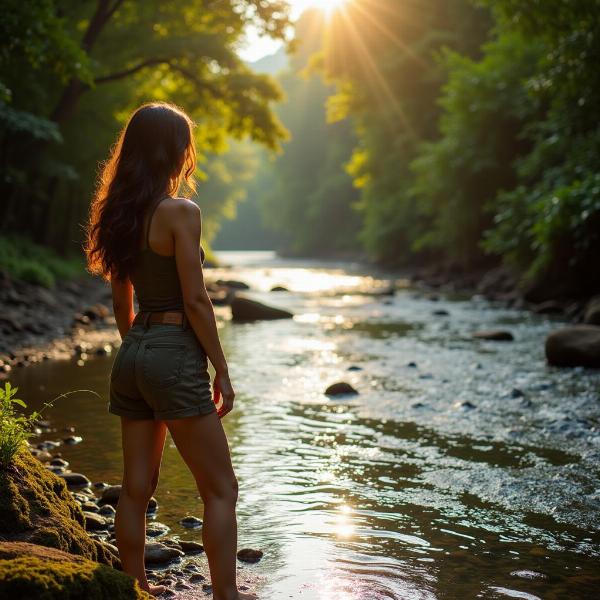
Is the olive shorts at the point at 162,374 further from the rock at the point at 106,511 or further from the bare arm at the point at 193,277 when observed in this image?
the rock at the point at 106,511

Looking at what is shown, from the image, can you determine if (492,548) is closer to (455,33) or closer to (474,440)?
(474,440)

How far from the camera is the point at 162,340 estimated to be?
3057 millimetres

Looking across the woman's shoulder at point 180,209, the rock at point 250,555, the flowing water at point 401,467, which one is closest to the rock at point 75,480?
the flowing water at point 401,467

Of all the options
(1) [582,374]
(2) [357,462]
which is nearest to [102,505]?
(2) [357,462]

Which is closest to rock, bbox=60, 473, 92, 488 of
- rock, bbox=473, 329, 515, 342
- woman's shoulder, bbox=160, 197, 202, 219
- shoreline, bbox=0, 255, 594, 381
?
woman's shoulder, bbox=160, 197, 202, 219

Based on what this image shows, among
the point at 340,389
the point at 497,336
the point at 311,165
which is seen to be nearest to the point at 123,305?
the point at 340,389

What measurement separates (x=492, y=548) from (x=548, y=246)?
13.6 m

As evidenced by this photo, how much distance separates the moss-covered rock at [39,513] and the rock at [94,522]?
2.51 feet

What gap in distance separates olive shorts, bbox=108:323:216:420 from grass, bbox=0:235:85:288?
13.4 metres

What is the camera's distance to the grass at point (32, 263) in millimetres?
16891

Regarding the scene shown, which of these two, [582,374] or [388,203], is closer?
[582,374]

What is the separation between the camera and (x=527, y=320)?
15.1 meters

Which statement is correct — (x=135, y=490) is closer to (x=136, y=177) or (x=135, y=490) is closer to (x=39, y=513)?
(x=39, y=513)

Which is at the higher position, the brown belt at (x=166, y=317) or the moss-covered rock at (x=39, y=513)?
the brown belt at (x=166, y=317)
